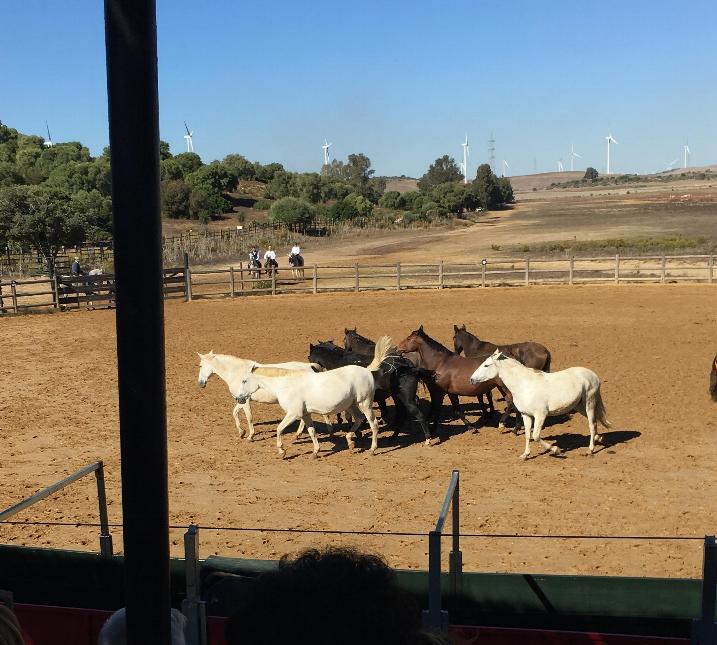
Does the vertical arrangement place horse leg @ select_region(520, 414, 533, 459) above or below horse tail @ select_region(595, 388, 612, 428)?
below

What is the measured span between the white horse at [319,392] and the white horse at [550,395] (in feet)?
6.11

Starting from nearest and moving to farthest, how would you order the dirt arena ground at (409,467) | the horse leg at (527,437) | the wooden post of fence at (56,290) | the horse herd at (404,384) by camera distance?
the dirt arena ground at (409,467)
the horse leg at (527,437)
the horse herd at (404,384)
the wooden post of fence at (56,290)

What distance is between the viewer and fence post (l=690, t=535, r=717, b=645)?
4.16 meters

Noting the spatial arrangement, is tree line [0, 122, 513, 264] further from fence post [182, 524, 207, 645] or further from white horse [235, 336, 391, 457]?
fence post [182, 524, 207, 645]

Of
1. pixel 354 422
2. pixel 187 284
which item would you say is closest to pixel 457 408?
pixel 354 422

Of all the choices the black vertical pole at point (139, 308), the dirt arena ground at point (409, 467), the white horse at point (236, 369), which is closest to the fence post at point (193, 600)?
the black vertical pole at point (139, 308)

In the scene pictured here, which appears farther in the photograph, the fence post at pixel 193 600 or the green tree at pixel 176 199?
the green tree at pixel 176 199

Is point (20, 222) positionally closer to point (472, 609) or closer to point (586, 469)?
point (586, 469)

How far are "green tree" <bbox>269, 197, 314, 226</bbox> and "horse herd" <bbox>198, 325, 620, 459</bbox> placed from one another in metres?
56.5

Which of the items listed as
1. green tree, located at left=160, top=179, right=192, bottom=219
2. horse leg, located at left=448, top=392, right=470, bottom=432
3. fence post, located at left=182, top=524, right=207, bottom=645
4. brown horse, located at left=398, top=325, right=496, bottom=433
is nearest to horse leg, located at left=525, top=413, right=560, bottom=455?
brown horse, located at left=398, top=325, right=496, bottom=433

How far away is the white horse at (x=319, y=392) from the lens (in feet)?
35.2

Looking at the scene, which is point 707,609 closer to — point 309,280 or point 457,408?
point 457,408

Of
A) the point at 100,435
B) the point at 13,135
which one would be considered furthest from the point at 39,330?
the point at 13,135

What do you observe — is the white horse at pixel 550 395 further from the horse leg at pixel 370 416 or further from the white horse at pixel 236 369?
the white horse at pixel 236 369
